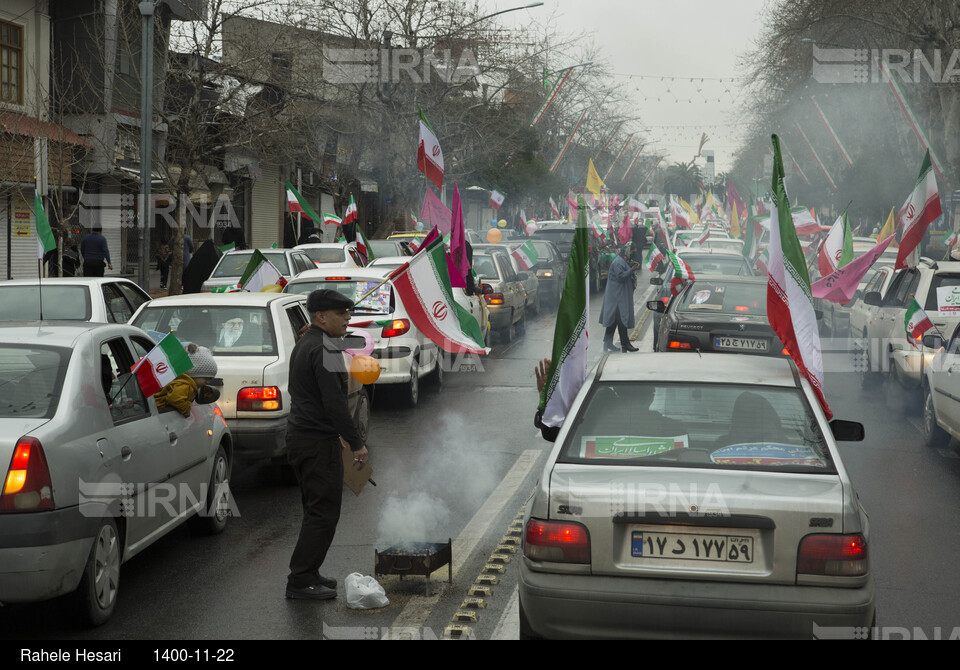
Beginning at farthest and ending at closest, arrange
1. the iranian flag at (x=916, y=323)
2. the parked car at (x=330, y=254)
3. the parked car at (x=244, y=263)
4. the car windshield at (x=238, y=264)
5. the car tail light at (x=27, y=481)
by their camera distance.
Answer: the parked car at (x=330, y=254), the car windshield at (x=238, y=264), the parked car at (x=244, y=263), the iranian flag at (x=916, y=323), the car tail light at (x=27, y=481)

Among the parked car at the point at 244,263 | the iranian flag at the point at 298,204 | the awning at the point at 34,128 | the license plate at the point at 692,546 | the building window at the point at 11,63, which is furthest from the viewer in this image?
the iranian flag at the point at 298,204

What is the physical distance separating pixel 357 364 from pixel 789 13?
34616 millimetres

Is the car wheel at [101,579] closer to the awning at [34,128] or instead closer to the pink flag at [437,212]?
the pink flag at [437,212]

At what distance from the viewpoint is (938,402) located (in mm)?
10398

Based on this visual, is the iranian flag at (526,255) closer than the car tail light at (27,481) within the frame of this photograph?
No

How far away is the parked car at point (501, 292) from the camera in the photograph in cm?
1978

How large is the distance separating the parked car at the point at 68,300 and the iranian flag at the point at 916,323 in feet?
27.7

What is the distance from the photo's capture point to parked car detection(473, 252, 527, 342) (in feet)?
64.9

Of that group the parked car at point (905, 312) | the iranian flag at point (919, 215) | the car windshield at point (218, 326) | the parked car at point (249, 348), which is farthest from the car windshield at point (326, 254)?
the car windshield at point (218, 326)

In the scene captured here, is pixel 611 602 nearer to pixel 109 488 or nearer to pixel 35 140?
pixel 109 488

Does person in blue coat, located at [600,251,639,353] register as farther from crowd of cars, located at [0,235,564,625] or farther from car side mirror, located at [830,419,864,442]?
car side mirror, located at [830,419,864,442]

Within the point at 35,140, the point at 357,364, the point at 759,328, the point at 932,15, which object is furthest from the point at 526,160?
the point at 357,364

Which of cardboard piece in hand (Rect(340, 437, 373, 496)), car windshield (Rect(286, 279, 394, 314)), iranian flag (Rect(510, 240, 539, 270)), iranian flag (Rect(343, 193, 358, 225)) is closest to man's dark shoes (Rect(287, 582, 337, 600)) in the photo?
cardboard piece in hand (Rect(340, 437, 373, 496))

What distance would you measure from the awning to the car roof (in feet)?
54.4
